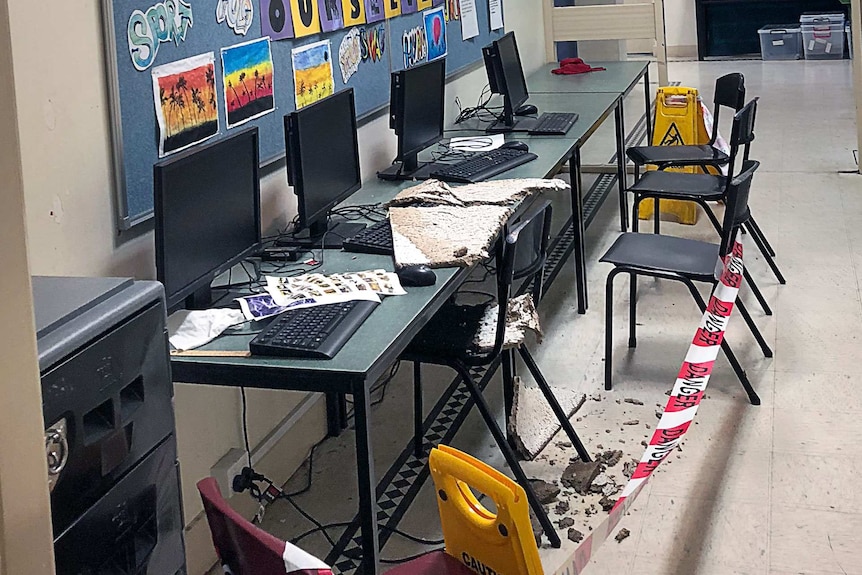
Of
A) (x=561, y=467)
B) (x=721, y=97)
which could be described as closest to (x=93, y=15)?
(x=561, y=467)

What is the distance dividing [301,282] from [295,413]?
744mm

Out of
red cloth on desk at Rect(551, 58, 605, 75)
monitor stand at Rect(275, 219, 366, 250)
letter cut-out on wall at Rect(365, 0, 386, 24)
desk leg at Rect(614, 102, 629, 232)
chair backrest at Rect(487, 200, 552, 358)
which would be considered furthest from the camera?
red cloth on desk at Rect(551, 58, 605, 75)

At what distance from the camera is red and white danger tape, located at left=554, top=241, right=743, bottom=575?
2.15 meters

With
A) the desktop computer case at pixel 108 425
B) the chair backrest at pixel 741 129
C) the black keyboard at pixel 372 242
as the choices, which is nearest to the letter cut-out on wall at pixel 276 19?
the black keyboard at pixel 372 242

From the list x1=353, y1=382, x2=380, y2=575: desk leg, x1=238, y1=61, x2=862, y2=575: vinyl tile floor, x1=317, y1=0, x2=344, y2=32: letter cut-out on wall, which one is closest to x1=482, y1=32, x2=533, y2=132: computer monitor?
x1=238, y1=61, x2=862, y2=575: vinyl tile floor

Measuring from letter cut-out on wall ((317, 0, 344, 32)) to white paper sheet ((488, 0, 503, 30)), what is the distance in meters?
2.02

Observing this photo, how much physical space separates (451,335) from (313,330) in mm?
670

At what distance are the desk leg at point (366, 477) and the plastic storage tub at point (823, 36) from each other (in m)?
9.60

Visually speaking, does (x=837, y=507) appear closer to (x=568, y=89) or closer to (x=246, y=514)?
(x=246, y=514)

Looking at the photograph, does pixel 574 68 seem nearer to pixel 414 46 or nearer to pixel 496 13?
pixel 496 13

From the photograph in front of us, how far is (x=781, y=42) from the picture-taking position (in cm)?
1050

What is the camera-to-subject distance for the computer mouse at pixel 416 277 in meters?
2.38

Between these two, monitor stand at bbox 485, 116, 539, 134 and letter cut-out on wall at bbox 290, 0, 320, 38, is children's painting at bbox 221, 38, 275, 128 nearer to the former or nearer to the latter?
letter cut-out on wall at bbox 290, 0, 320, 38

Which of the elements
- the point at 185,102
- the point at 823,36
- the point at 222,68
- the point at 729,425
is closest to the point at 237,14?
the point at 222,68
